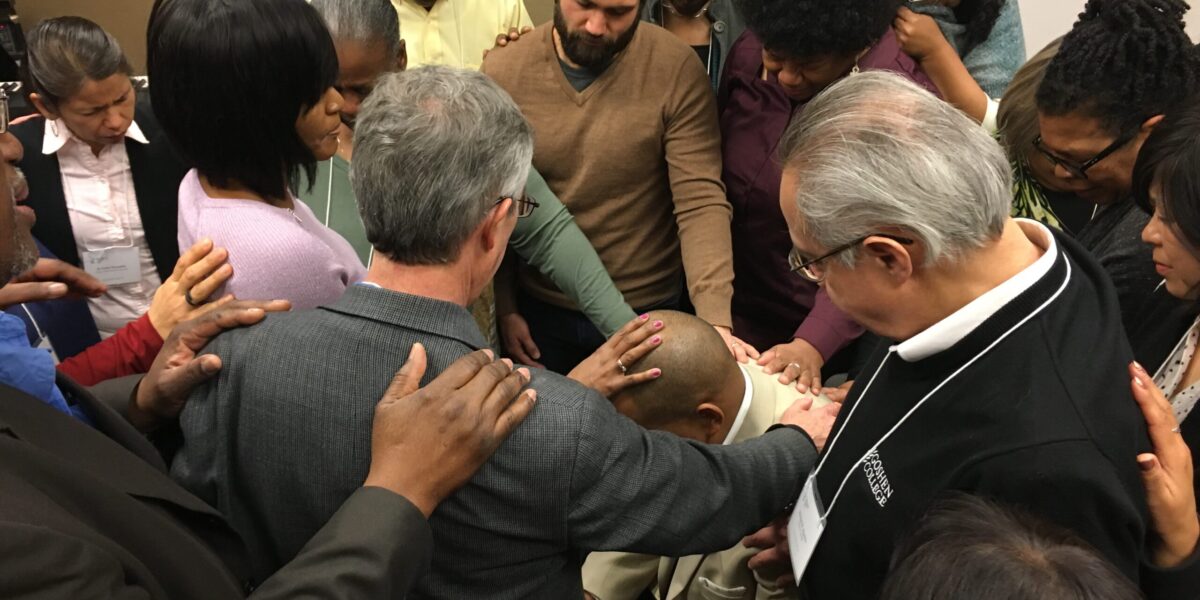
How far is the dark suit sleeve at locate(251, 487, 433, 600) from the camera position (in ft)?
3.16

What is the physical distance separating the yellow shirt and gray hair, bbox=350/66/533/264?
142 centimetres

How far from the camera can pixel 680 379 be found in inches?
63.7

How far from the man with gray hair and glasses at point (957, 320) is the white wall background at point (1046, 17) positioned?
3279mm

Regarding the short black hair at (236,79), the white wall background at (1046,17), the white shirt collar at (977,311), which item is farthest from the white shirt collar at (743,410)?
the white wall background at (1046,17)

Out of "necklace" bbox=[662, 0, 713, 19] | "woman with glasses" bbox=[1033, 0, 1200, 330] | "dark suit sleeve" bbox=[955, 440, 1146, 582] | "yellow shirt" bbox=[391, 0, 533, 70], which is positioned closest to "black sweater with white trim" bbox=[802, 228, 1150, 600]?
"dark suit sleeve" bbox=[955, 440, 1146, 582]

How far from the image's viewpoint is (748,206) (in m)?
2.25

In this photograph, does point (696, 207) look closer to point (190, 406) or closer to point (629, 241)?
point (629, 241)

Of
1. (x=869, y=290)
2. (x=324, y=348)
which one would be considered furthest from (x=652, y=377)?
(x=324, y=348)

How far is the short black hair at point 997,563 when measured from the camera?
2.61 ft

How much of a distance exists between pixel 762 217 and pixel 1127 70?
878mm

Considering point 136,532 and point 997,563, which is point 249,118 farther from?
point 997,563

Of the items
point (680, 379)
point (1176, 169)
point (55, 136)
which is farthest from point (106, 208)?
point (1176, 169)

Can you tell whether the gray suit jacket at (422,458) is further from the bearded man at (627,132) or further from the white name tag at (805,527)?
the bearded man at (627,132)

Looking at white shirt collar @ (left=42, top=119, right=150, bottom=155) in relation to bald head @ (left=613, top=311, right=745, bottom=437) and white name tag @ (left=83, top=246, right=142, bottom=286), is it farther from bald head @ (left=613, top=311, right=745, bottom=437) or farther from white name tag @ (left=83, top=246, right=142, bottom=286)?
bald head @ (left=613, top=311, right=745, bottom=437)
